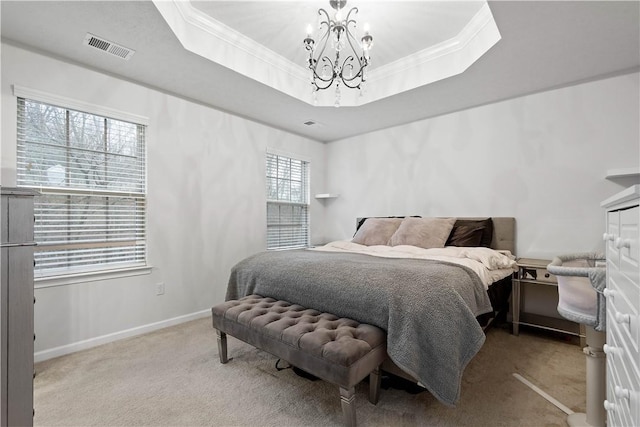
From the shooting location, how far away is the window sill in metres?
→ 2.27

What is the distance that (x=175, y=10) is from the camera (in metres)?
2.11

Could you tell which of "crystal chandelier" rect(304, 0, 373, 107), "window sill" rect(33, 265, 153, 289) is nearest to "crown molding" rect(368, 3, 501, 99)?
"crystal chandelier" rect(304, 0, 373, 107)

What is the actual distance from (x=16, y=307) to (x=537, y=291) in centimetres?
389

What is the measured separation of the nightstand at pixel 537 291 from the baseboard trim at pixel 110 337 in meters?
3.24

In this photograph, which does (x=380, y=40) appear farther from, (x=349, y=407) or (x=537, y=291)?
(x=537, y=291)

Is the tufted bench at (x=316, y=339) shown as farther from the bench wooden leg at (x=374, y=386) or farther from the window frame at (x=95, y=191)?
the window frame at (x=95, y=191)

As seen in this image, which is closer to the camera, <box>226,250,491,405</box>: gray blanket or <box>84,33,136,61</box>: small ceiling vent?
<box>226,250,491,405</box>: gray blanket

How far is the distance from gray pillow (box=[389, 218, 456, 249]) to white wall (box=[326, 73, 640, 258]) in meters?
0.50

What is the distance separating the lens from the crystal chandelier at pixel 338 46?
1.97 meters

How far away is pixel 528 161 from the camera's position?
3049mm

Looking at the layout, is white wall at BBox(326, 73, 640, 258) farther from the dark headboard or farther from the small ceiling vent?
the small ceiling vent

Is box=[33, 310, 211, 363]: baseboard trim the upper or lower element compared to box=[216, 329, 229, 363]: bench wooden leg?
lower

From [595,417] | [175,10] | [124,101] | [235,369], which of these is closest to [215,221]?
[124,101]

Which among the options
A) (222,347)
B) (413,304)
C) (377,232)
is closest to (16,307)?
(222,347)
